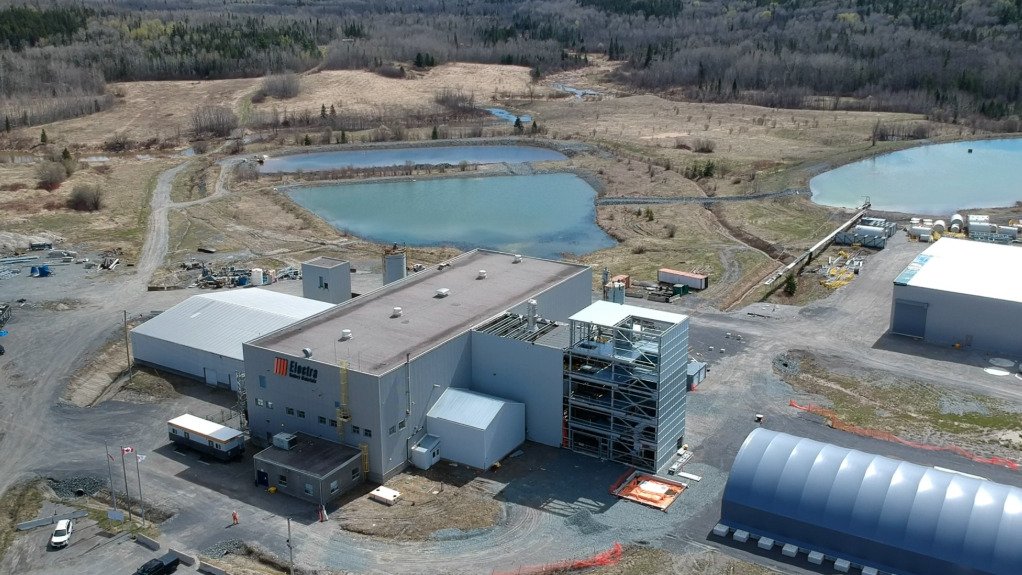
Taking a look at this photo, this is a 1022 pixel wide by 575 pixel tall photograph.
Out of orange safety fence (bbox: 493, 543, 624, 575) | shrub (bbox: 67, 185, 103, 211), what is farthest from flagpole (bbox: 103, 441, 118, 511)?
shrub (bbox: 67, 185, 103, 211)

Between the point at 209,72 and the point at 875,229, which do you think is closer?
the point at 875,229

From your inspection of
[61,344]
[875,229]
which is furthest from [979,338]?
[61,344]

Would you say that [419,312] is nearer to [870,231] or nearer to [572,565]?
[572,565]

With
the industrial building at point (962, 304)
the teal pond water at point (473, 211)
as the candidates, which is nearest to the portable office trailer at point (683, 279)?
the industrial building at point (962, 304)

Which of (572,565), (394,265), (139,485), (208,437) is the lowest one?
(572,565)

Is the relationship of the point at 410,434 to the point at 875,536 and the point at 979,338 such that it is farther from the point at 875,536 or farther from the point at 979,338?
the point at 979,338

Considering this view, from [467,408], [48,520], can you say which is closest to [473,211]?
[467,408]
